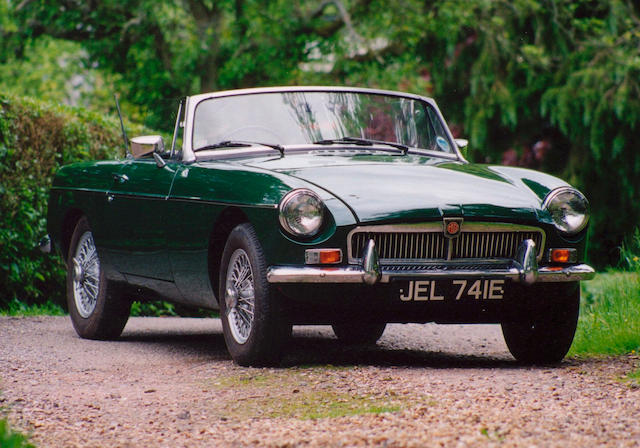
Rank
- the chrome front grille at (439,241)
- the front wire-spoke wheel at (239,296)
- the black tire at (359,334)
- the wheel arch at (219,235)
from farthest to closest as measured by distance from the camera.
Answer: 1. the black tire at (359,334)
2. the wheel arch at (219,235)
3. the front wire-spoke wheel at (239,296)
4. the chrome front grille at (439,241)

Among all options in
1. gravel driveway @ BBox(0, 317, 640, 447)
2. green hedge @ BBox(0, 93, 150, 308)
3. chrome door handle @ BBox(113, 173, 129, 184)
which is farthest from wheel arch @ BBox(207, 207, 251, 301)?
green hedge @ BBox(0, 93, 150, 308)

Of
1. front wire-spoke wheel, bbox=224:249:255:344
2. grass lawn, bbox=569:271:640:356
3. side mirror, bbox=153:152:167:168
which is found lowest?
grass lawn, bbox=569:271:640:356

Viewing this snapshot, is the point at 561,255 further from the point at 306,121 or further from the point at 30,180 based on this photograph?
the point at 30,180

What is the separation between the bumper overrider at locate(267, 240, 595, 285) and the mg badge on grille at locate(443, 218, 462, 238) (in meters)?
0.15

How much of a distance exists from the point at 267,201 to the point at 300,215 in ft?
0.62

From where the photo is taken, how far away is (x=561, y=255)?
5.45 metres

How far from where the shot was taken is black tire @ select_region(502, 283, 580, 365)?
548 cm

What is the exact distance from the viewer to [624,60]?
46.6 feet

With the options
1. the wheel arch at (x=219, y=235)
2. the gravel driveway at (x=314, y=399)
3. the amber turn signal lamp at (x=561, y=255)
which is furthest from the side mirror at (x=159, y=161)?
the amber turn signal lamp at (x=561, y=255)

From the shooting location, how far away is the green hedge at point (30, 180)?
29.0 feet

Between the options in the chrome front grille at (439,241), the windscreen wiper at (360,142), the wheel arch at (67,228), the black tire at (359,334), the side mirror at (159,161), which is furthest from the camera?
Answer: the wheel arch at (67,228)

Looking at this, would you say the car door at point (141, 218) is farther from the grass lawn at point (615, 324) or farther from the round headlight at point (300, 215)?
the grass lawn at point (615, 324)

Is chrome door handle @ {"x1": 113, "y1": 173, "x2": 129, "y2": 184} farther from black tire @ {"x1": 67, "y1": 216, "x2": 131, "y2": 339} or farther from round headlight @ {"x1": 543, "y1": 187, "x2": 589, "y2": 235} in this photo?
round headlight @ {"x1": 543, "y1": 187, "x2": 589, "y2": 235}

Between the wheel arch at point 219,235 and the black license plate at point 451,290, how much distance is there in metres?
0.93
